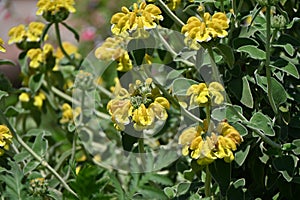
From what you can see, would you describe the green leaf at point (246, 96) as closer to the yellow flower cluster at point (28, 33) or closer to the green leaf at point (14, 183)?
the green leaf at point (14, 183)

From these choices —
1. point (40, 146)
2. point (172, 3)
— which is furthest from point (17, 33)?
point (172, 3)

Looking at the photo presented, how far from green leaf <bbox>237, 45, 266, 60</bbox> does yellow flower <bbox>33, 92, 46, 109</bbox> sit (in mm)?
574

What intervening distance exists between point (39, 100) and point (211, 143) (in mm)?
631

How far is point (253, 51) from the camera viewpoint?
3.11ft

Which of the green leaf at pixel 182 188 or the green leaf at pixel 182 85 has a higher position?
the green leaf at pixel 182 85

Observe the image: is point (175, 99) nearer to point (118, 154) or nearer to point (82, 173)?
point (82, 173)

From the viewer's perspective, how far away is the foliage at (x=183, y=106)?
0.88 metres

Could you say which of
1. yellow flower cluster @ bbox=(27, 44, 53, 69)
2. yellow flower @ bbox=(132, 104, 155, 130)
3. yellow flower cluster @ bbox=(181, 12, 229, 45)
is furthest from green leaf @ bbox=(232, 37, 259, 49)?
yellow flower cluster @ bbox=(27, 44, 53, 69)

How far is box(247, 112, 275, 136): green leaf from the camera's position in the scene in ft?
2.97

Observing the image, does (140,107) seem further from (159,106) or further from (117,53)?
(117,53)

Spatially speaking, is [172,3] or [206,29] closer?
[206,29]

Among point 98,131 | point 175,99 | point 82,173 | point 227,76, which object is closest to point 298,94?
point 227,76

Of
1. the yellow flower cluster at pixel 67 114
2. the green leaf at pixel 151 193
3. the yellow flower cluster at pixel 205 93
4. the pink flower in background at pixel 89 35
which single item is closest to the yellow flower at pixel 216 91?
the yellow flower cluster at pixel 205 93

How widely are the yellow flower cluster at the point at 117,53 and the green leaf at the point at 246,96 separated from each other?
20cm
